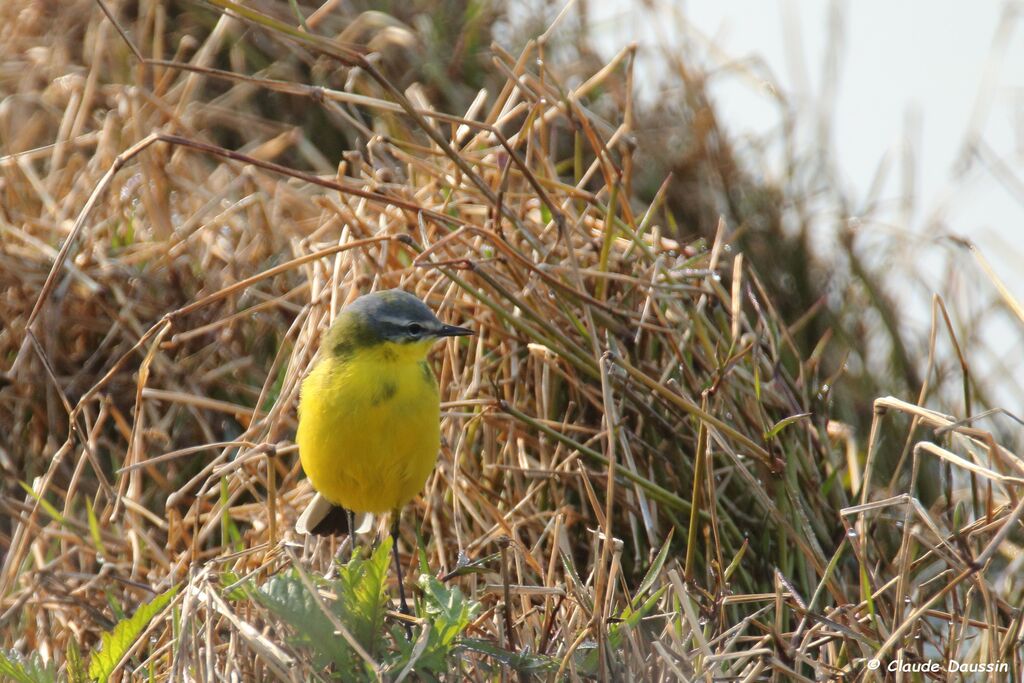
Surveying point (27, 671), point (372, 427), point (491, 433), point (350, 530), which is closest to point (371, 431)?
point (372, 427)

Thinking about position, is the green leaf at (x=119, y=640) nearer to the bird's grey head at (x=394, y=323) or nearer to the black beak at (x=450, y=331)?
the bird's grey head at (x=394, y=323)

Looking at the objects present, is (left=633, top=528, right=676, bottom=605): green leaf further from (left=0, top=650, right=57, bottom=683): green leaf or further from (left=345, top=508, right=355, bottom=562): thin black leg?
(left=0, top=650, right=57, bottom=683): green leaf

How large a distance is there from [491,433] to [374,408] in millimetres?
619

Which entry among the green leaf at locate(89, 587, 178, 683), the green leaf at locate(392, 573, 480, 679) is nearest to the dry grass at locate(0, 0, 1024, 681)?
the green leaf at locate(89, 587, 178, 683)

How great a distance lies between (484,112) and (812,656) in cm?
371

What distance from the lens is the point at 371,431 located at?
12.2 feet

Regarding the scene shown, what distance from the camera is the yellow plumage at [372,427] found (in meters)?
3.72

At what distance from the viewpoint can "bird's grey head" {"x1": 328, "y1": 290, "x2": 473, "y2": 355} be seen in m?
3.88

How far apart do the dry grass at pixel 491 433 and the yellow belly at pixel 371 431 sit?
9.5 inches

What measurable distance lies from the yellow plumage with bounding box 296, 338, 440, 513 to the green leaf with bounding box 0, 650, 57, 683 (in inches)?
37.2

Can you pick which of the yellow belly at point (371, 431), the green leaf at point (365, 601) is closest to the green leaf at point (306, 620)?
the green leaf at point (365, 601)

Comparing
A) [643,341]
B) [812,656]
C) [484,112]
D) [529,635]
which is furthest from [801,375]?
[484,112]

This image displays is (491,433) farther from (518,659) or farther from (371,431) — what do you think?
(518,659)

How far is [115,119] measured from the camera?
5879 millimetres
